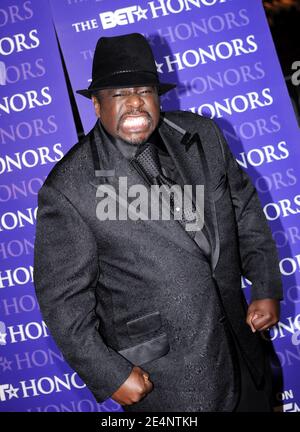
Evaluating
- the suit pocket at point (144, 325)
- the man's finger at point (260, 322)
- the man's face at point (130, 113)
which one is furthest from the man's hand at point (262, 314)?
the man's face at point (130, 113)

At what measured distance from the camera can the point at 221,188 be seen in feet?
6.81

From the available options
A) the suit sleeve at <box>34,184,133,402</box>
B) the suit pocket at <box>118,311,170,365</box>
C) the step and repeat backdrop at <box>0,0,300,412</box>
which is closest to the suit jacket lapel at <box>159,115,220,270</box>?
the suit pocket at <box>118,311,170,365</box>

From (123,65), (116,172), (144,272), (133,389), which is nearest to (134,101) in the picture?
(123,65)

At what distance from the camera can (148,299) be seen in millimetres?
1940

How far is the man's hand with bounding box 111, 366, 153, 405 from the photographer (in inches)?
73.1

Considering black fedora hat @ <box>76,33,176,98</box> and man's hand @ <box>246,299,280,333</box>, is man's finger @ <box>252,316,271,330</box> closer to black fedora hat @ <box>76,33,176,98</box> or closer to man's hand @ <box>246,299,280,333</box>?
man's hand @ <box>246,299,280,333</box>

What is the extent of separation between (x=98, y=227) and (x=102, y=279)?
0.24 meters

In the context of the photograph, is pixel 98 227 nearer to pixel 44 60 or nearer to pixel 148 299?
pixel 148 299

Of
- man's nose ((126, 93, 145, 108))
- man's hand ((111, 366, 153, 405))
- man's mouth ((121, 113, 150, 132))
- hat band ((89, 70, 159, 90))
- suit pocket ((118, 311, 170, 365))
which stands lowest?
man's hand ((111, 366, 153, 405))

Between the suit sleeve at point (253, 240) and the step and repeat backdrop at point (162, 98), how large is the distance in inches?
30.3

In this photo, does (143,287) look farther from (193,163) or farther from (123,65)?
(123,65)

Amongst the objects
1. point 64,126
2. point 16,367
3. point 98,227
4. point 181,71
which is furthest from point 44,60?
point 16,367

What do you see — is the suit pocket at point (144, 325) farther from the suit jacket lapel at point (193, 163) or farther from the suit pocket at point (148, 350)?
the suit jacket lapel at point (193, 163)

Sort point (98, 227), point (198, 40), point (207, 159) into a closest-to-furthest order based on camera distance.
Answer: point (98, 227), point (207, 159), point (198, 40)
